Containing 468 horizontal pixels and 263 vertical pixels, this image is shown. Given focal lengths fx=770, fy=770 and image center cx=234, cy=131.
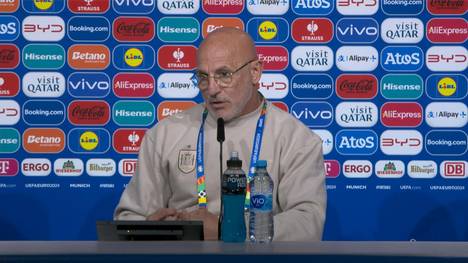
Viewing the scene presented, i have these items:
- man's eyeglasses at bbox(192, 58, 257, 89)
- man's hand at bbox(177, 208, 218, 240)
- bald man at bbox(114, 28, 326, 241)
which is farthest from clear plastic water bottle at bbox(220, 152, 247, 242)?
man's eyeglasses at bbox(192, 58, 257, 89)

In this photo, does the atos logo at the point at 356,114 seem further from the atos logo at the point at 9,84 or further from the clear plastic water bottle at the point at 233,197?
the clear plastic water bottle at the point at 233,197

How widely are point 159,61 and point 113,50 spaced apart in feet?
0.84

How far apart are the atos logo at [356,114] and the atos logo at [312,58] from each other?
23cm

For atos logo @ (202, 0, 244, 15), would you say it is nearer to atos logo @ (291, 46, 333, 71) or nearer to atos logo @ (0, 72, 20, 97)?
atos logo @ (291, 46, 333, 71)

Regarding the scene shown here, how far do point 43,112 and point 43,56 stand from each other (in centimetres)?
31

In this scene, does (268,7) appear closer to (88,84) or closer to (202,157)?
(88,84)

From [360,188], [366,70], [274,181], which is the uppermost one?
[366,70]

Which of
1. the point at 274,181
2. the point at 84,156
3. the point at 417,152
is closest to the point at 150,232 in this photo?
the point at 274,181

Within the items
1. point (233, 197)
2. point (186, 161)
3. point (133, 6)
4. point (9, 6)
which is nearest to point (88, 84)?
point (133, 6)

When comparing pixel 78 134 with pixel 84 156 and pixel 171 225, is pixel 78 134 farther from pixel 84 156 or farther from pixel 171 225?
pixel 171 225

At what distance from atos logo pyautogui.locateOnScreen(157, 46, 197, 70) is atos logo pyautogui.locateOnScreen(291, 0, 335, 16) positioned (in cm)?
59

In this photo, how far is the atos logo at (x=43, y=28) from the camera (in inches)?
163

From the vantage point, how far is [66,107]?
4.14 meters

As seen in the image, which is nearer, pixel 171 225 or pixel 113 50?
pixel 171 225
